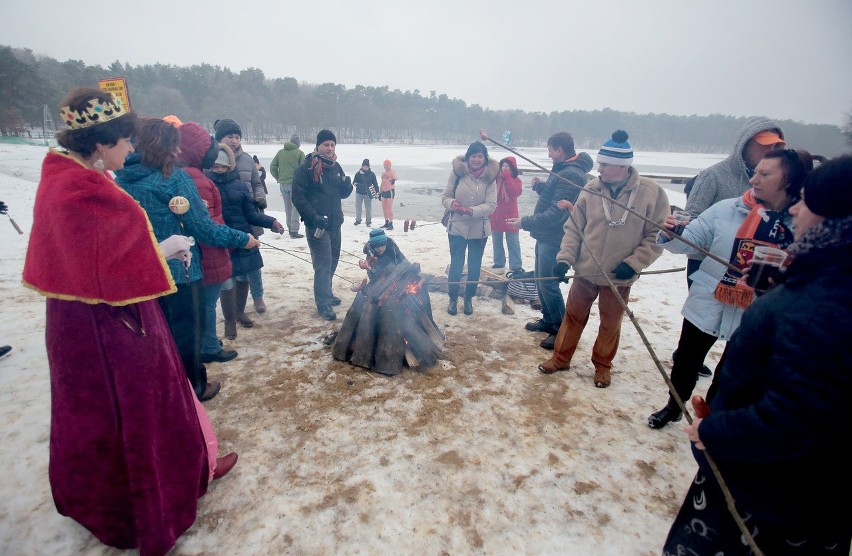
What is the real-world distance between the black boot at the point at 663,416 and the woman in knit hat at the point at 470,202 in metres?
2.58

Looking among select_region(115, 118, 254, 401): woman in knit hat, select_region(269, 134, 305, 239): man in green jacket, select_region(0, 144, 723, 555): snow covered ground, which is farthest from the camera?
select_region(269, 134, 305, 239): man in green jacket

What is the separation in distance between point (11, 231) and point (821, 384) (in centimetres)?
1152

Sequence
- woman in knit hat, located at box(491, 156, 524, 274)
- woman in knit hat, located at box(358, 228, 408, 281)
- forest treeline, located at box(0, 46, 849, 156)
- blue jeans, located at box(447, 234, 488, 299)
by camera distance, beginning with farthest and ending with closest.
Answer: forest treeline, located at box(0, 46, 849, 156) < woman in knit hat, located at box(491, 156, 524, 274) < blue jeans, located at box(447, 234, 488, 299) < woman in knit hat, located at box(358, 228, 408, 281)

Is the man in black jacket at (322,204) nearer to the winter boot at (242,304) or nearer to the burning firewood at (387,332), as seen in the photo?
the winter boot at (242,304)

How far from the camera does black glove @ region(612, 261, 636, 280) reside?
3381 millimetres

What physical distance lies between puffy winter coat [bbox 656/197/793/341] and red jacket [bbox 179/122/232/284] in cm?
378

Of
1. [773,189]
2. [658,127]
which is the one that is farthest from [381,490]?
[658,127]

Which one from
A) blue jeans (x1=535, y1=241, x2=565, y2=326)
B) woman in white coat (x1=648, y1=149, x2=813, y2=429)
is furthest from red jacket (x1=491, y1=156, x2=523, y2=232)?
woman in white coat (x1=648, y1=149, x2=813, y2=429)

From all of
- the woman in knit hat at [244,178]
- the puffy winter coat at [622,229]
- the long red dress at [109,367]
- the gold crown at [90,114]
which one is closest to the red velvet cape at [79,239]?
the long red dress at [109,367]

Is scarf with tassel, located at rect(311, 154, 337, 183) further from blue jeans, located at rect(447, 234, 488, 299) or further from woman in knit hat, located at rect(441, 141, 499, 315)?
blue jeans, located at rect(447, 234, 488, 299)

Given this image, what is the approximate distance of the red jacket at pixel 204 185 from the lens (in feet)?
10.9

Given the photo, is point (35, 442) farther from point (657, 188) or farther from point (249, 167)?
point (657, 188)

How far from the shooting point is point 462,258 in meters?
5.38

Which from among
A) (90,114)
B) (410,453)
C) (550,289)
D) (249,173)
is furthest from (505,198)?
(90,114)
